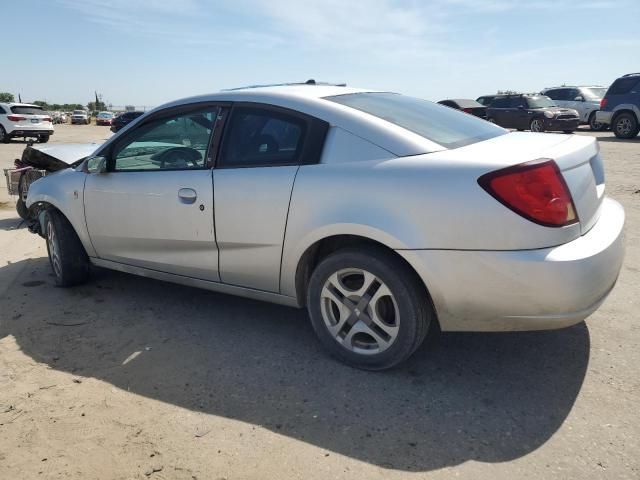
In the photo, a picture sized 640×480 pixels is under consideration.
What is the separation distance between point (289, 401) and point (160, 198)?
5.50ft

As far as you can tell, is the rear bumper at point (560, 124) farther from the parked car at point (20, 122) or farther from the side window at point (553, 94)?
the parked car at point (20, 122)

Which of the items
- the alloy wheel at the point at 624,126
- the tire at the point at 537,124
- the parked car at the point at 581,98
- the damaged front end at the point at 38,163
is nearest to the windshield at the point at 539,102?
the tire at the point at 537,124

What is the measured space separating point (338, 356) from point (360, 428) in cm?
64

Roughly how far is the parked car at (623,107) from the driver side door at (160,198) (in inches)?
666

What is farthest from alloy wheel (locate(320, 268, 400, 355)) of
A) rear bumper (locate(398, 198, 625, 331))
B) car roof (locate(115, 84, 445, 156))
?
car roof (locate(115, 84, 445, 156))

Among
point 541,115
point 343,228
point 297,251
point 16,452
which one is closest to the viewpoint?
point 16,452

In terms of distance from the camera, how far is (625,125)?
55.7ft

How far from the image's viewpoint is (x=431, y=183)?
261 cm

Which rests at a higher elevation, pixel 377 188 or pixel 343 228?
pixel 377 188

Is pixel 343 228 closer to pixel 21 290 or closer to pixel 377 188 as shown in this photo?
pixel 377 188

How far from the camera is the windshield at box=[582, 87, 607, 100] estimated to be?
21.6m

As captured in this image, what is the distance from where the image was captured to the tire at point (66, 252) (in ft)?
14.3

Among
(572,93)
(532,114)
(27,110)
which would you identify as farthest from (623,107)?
(27,110)

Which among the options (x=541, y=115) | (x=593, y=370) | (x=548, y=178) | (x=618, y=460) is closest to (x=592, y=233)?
(x=548, y=178)
